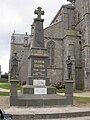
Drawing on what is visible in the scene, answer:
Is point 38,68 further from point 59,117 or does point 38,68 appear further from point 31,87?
point 59,117

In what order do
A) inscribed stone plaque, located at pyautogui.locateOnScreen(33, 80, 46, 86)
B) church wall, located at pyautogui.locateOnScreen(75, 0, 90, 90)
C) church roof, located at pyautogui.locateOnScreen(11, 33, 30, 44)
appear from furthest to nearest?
1. church roof, located at pyautogui.locateOnScreen(11, 33, 30, 44)
2. church wall, located at pyautogui.locateOnScreen(75, 0, 90, 90)
3. inscribed stone plaque, located at pyautogui.locateOnScreen(33, 80, 46, 86)

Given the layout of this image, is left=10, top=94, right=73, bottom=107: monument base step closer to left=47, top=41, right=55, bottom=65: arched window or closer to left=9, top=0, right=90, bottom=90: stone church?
left=9, top=0, right=90, bottom=90: stone church

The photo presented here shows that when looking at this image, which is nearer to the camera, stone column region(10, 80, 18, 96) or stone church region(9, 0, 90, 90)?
→ stone column region(10, 80, 18, 96)

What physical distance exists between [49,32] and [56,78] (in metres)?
8.77

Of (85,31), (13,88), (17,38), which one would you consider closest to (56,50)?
(85,31)

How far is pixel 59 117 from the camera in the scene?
408 inches

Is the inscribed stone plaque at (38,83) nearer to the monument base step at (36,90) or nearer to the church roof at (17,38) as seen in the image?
the monument base step at (36,90)

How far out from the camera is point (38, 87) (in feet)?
47.4

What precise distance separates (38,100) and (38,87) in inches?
47.1

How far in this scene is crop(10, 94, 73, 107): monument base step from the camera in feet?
43.4

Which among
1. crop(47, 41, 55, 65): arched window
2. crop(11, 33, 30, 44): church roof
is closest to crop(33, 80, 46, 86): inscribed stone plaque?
crop(47, 41, 55, 65): arched window

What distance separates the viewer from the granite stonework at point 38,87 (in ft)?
44.0

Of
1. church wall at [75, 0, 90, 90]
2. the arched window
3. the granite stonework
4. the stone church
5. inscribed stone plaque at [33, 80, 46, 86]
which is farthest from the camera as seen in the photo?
the arched window

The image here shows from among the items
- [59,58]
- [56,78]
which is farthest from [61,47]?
[56,78]
